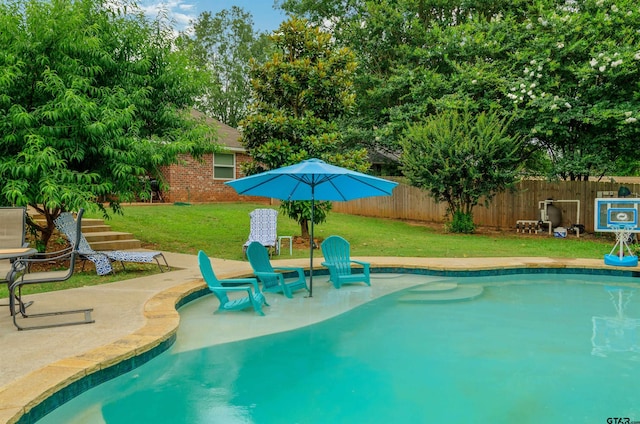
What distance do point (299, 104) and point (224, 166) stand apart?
10.4 metres

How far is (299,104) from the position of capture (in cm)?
1159

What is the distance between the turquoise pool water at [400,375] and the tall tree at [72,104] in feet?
11.1

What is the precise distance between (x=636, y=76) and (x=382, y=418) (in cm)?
1410

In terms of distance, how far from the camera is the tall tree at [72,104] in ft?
24.7

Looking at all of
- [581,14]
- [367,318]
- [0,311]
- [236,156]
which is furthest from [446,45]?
[0,311]

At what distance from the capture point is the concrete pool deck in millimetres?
3502

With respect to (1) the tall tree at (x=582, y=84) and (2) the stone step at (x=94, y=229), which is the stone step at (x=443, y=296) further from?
(1) the tall tree at (x=582, y=84)

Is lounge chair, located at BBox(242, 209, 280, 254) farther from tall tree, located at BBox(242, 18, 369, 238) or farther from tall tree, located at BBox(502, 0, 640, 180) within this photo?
tall tree, located at BBox(502, 0, 640, 180)

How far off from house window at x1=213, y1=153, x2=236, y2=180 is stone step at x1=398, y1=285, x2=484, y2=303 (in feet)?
49.4

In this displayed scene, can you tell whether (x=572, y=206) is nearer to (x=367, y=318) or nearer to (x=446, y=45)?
(x=446, y=45)

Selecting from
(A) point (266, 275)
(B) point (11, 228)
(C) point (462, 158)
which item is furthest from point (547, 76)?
(B) point (11, 228)

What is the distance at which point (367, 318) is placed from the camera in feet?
20.8

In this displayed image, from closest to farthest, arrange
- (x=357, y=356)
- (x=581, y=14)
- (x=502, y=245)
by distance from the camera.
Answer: (x=357, y=356)
(x=502, y=245)
(x=581, y=14)

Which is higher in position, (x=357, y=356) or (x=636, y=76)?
(x=636, y=76)
